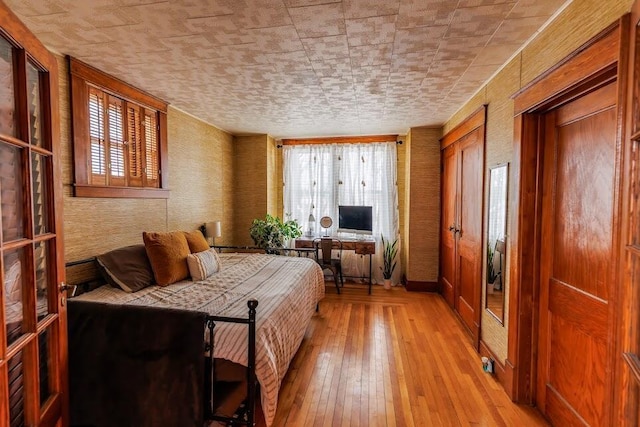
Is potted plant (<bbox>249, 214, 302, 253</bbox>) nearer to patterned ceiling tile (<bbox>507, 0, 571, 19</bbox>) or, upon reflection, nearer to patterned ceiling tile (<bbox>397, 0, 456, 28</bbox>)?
patterned ceiling tile (<bbox>397, 0, 456, 28</bbox>)

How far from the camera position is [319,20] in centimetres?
176

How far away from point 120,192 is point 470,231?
3.43m

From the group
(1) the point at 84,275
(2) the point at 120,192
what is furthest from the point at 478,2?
(1) the point at 84,275

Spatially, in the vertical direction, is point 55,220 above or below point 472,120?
below

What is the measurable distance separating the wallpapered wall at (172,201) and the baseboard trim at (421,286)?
291 cm

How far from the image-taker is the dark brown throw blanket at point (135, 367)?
155cm

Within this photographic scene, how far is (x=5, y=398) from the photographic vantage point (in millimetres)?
977

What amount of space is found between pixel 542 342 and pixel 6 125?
3.01m

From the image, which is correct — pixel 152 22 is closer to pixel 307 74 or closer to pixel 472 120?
pixel 307 74

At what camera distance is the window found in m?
2.37

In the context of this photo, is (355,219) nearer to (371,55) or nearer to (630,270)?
(371,55)

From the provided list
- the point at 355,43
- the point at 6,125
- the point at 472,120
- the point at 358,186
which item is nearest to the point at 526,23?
the point at 355,43

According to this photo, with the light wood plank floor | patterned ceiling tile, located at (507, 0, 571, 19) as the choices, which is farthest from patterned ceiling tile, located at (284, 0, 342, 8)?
the light wood plank floor

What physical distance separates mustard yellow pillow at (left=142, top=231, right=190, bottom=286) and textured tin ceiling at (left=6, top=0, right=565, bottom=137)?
55.2 inches
